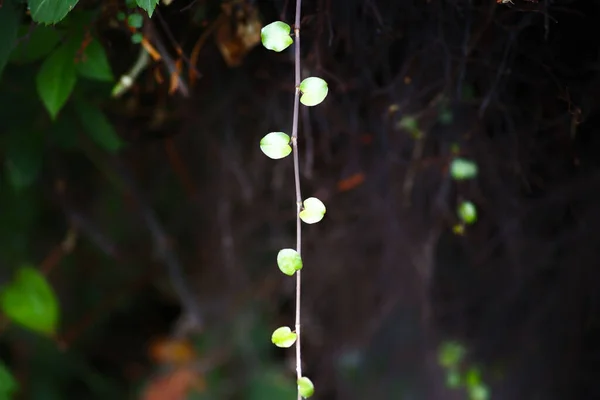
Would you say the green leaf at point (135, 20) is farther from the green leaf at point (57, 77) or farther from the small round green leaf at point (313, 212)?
the small round green leaf at point (313, 212)

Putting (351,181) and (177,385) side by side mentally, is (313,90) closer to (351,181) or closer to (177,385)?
(351,181)

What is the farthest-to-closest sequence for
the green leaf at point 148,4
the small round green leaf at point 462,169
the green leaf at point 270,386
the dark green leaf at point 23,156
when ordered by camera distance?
the green leaf at point 270,386 → the dark green leaf at point 23,156 → the small round green leaf at point 462,169 → the green leaf at point 148,4

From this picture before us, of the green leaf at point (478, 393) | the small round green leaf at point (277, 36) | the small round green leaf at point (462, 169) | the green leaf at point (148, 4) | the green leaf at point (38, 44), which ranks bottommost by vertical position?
the green leaf at point (478, 393)

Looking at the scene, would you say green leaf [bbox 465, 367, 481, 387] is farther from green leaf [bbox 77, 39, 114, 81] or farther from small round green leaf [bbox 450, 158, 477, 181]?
green leaf [bbox 77, 39, 114, 81]

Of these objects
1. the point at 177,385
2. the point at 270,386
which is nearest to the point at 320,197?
the point at 270,386

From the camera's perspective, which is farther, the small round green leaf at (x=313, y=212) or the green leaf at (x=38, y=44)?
the green leaf at (x=38, y=44)

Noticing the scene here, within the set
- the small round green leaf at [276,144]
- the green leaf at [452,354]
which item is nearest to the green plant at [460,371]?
the green leaf at [452,354]
